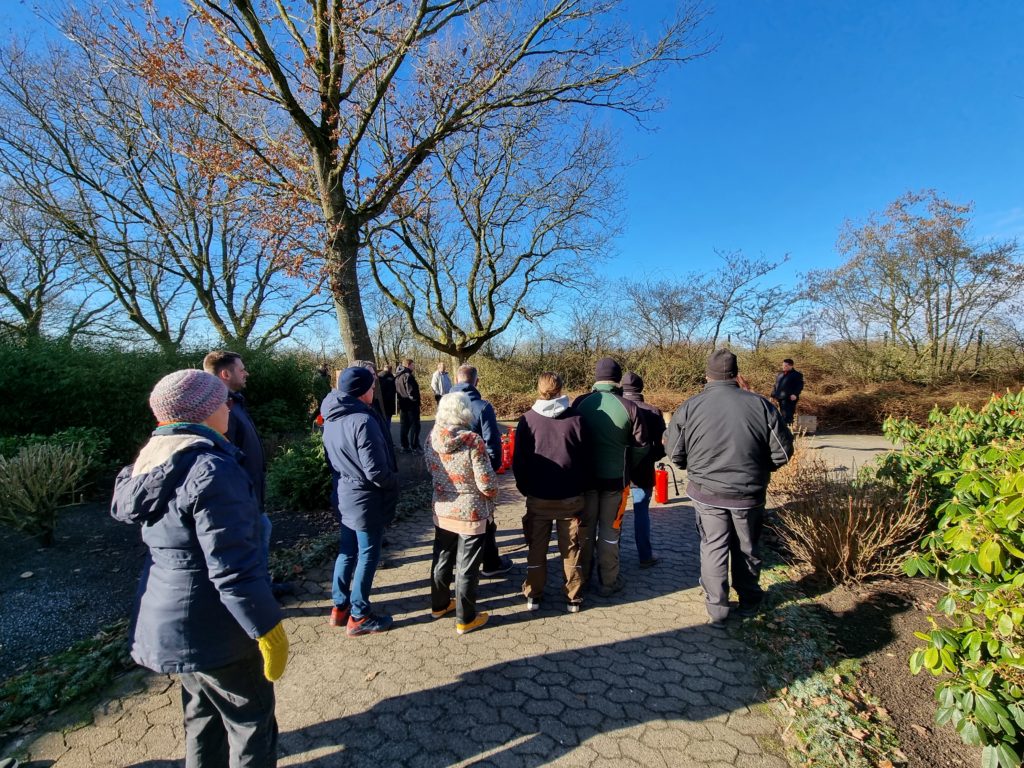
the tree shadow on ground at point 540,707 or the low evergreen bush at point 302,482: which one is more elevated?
the low evergreen bush at point 302,482

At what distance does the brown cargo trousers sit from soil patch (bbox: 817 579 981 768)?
6.21ft

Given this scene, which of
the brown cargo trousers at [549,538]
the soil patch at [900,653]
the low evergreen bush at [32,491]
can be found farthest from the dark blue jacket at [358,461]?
the low evergreen bush at [32,491]

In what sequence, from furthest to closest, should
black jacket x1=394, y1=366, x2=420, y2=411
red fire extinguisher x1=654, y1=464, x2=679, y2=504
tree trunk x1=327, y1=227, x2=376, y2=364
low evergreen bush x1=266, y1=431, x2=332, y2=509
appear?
1. black jacket x1=394, y1=366, x2=420, y2=411
2. tree trunk x1=327, y1=227, x2=376, y2=364
3. red fire extinguisher x1=654, y1=464, x2=679, y2=504
4. low evergreen bush x1=266, y1=431, x2=332, y2=509

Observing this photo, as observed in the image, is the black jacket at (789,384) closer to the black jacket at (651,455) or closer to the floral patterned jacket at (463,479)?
the black jacket at (651,455)

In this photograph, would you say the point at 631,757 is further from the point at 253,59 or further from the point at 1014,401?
the point at 253,59

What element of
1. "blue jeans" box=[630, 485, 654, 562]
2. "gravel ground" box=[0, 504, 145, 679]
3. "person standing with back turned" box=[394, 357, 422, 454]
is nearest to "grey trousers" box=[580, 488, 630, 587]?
"blue jeans" box=[630, 485, 654, 562]

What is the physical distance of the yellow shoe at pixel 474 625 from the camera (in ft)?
11.4

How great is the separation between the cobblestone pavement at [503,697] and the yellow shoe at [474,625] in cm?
6

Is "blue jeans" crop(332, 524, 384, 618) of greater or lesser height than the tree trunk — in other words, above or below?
below

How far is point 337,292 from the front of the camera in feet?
22.9

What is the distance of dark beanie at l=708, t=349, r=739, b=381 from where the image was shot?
352cm

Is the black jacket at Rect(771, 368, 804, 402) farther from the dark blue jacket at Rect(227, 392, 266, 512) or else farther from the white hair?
the dark blue jacket at Rect(227, 392, 266, 512)

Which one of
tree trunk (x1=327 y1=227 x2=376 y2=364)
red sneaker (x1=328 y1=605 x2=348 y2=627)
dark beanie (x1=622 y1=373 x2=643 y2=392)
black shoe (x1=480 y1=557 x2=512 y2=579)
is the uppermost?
tree trunk (x1=327 y1=227 x2=376 y2=364)

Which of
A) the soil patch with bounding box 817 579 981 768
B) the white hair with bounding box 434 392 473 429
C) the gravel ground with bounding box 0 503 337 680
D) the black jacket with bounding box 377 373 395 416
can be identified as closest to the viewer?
the soil patch with bounding box 817 579 981 768
